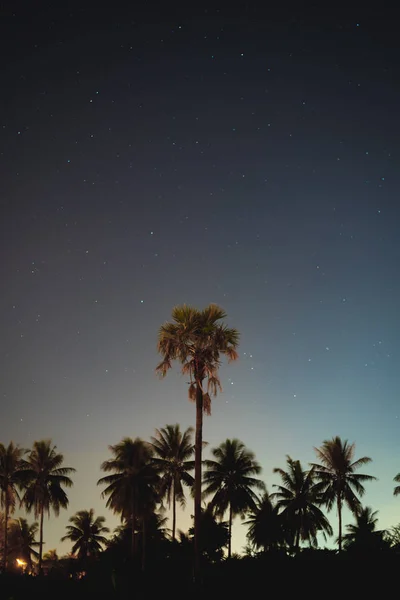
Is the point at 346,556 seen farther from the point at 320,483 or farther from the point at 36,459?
the point at 36,459

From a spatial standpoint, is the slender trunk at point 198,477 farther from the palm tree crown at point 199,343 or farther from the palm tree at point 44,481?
the palm tree at point 44,481

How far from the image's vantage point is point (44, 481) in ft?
147

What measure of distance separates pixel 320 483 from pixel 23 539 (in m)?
35.2

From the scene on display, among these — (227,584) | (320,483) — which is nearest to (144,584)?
(227,584)

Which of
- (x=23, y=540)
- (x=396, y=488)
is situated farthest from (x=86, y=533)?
(x=396, y=488)

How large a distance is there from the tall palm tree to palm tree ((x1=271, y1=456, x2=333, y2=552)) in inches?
438

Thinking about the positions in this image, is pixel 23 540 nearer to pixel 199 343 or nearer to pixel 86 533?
pixel 86 533

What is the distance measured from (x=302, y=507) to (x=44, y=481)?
20.8 m

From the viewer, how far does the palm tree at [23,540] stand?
6171 cm

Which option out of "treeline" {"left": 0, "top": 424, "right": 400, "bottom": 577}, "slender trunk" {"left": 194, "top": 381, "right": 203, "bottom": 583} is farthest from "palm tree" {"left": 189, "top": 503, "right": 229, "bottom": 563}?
"slender trunk" {"left": 194, "top": 381, "right": 203, "bottom": 583}

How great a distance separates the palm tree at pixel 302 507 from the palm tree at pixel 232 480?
3.36m

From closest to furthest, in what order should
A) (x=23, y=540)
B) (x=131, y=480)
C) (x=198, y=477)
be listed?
(x=198, y=477) < (x=131, y=480) < (x=23, y=540)

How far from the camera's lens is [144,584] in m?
16.6

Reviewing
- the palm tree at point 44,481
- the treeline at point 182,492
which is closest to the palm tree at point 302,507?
the treeline at point 182,492
